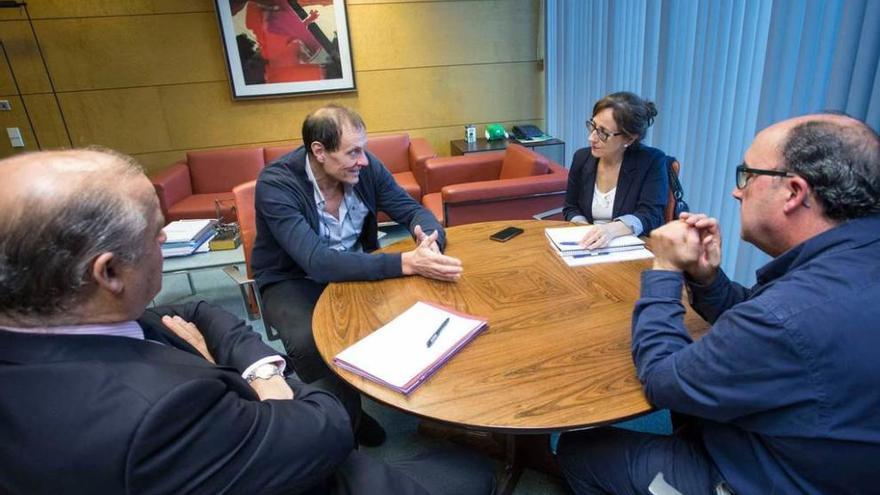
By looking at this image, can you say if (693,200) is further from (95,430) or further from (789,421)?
(95,430)

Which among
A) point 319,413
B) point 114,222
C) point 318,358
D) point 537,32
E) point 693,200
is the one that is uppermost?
point 537,32

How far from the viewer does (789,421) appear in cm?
82

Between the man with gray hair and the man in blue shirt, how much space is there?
721 mm

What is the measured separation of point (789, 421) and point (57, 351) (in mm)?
1203

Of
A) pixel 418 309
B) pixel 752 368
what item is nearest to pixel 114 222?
pixel 418 309

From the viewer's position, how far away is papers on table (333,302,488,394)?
1056 mm

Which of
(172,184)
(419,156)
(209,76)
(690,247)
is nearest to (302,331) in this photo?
(690,247)

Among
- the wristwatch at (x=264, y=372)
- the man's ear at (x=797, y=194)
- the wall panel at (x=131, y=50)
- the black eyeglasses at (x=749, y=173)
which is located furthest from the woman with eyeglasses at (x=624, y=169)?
the wall panel at (x=131, y=50)

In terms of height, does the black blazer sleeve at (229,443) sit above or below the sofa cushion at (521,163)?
above

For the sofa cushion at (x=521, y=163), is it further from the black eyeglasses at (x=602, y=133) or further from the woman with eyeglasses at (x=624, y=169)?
the black eyeglasses at (x=602, y=133)

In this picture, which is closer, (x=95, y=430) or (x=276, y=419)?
(x=95, y=430)

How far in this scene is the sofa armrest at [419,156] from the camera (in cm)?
404

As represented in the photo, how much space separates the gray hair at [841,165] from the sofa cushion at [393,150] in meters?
3.81

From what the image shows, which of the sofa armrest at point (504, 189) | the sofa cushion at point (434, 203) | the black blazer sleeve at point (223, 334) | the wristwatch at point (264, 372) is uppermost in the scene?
the black blazer sleeve at point (223, 334)
